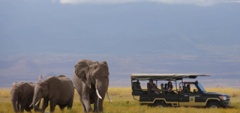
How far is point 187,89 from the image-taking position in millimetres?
36188

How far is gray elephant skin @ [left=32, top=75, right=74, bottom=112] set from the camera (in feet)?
87.5

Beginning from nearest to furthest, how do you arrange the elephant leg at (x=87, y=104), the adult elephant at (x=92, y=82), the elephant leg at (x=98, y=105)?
1. the adult elephant at (x=92, y=82)
2. the elephant leg at (x=98, y=105)
3. the elephant leg at (x=87, y=104)

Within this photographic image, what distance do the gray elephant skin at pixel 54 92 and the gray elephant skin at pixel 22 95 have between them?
1.48m

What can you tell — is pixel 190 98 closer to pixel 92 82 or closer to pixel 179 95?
pixel 179 95

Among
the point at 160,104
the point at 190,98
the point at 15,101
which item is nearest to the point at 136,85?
the point at 160,104

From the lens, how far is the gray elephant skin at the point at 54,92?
2666cm

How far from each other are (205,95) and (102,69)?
502 inches

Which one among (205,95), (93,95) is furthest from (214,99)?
(93,95)

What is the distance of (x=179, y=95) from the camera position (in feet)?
118

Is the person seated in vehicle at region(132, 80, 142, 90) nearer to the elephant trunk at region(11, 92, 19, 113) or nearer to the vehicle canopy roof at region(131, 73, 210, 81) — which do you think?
the vehicle canopy roof at region(131, 73, 210, 81)

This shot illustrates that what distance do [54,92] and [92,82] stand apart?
3.45 meters

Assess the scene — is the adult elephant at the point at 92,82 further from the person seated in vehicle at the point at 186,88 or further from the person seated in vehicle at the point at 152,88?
the person seated in vehicle at the point at 186,88

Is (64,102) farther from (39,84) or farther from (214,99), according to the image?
(214,99)

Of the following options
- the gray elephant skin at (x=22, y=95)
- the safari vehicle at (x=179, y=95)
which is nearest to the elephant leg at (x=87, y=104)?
the gray elephant skin at (x=22, y=95)
